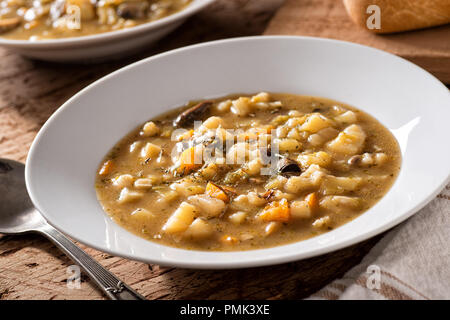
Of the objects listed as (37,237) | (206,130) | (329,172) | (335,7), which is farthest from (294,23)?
(37,237)

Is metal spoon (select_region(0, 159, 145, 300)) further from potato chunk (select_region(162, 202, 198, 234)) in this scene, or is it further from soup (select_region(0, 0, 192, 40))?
soup (select_region(0, 0, 192, 40))

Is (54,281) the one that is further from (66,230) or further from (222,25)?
(222,25)

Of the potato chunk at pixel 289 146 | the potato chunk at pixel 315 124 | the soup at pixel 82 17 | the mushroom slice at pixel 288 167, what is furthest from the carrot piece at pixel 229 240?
the soup at pixel 82 17

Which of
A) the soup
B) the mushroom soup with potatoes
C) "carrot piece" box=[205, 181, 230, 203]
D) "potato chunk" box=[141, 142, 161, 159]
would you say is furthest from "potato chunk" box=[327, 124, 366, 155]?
the soup

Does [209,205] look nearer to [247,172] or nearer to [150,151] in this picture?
A: [247,172]

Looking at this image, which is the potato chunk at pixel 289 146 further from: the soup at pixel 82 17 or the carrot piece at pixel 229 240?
the soup at pixel 82 17
